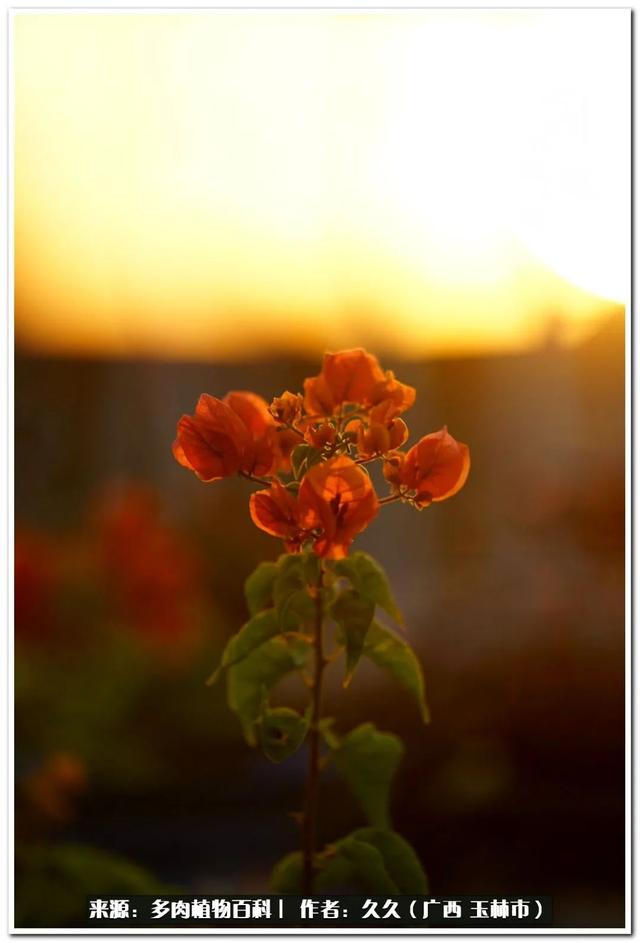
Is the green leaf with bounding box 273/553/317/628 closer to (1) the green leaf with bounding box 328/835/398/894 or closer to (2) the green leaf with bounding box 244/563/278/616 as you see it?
(2) the green leaf with bounding box 244/563/278/616

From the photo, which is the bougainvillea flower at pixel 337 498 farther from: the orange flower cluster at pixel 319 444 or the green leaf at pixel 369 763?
the green leaf at pixel 369 763

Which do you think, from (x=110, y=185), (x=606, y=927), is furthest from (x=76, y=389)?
(x=606, y=927)

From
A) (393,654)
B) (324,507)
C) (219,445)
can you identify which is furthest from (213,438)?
(393,654)

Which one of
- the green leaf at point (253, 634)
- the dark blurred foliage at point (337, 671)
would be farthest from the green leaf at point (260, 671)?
the dark blurred foliage at point (337, 671)

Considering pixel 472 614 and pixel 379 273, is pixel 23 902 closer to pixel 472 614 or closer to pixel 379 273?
pixel 472 614
